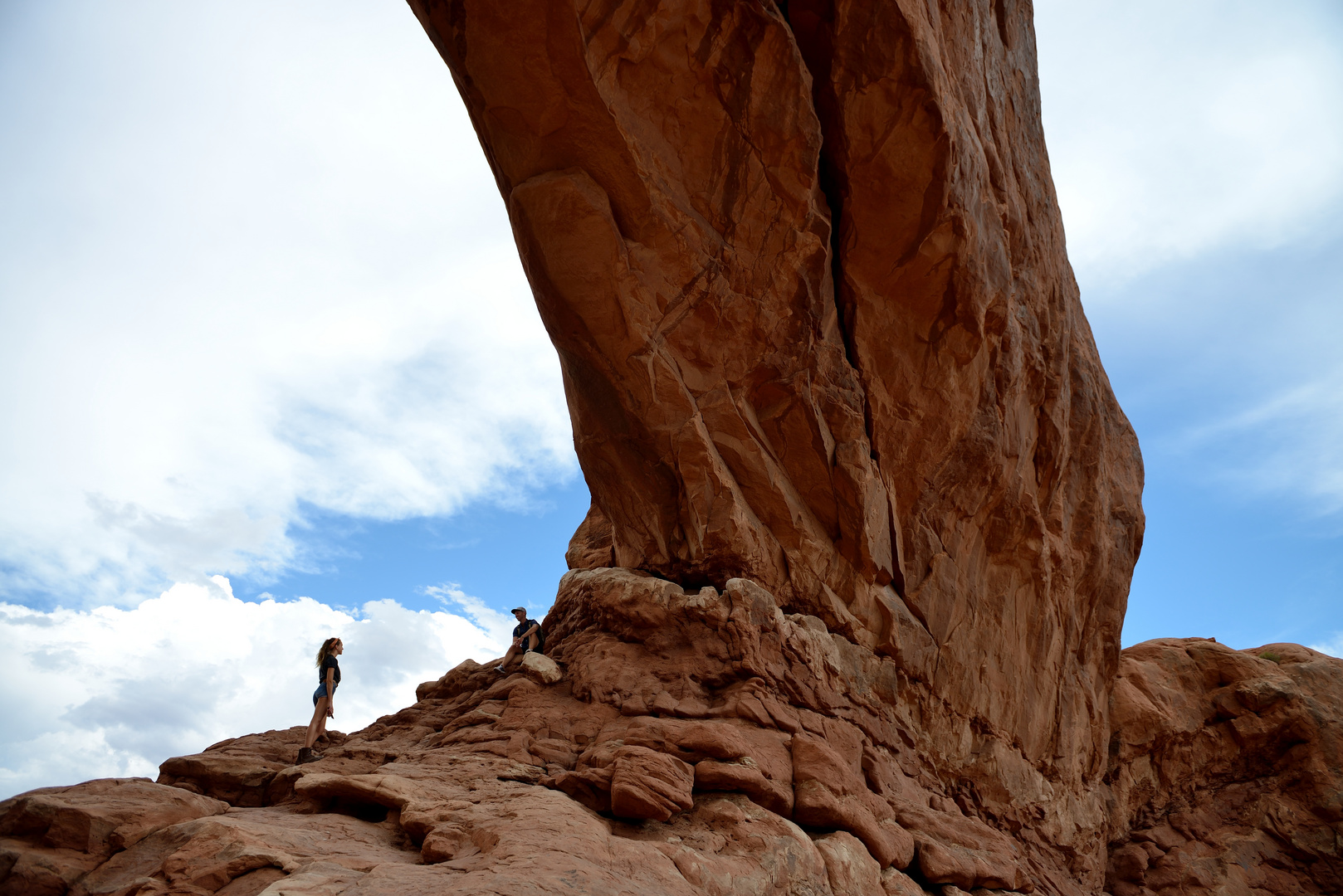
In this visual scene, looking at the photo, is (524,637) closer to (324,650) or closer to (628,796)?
(324,650)

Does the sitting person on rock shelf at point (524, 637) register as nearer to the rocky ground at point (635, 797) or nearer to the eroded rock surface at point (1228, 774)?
the rocky ground at point (635, 797)

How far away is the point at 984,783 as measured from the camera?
11.6 m

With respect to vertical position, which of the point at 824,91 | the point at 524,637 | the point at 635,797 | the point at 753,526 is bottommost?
the point at 635,797

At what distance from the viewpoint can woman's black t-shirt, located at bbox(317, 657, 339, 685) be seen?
32.2 ft

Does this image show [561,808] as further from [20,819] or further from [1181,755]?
[1181,755]

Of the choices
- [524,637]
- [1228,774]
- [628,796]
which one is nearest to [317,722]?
[524,637]

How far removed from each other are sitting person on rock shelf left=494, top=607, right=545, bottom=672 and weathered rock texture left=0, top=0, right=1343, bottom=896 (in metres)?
0.27

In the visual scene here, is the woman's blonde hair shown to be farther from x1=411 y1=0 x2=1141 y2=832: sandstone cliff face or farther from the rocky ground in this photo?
x1=411 y1=0 x2=1141 y2=832: sandstone cliff face

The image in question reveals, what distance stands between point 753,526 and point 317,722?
5.36 meters

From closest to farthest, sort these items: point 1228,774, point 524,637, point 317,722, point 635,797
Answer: point 635,797, point 317,722, point 524,637, point 1228,774

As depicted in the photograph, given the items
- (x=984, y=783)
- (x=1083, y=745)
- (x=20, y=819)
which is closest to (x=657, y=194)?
(x=20, y=819)

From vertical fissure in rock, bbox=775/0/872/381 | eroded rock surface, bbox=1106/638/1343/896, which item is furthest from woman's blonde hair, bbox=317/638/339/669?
eroded rock surface, bbox=1106/638/1343/896

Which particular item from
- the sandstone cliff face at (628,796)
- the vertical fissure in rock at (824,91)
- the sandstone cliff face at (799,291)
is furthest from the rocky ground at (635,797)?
the vertical fissure in rock at (824,91)

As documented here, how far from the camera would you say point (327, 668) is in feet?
32.6
